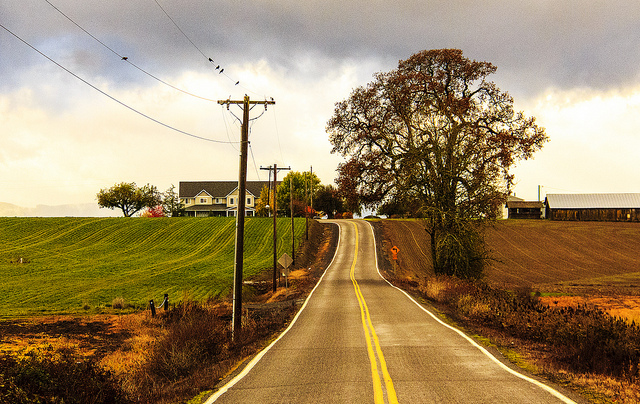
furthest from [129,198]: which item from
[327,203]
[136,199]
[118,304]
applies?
[118,304]

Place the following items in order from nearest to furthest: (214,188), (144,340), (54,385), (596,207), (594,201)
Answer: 1. (54,385)
2. (144,340)
3. (596,207)
4. (594,201)
5. (214,188)

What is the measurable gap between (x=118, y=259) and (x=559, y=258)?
5452cm

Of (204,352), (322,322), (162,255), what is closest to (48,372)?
(204,352)

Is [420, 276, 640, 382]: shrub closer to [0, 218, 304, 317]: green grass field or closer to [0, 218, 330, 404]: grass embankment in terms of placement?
[0, 218, 330, 404]: grass embankment

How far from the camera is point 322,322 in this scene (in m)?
19.3

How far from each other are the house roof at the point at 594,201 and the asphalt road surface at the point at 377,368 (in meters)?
88.7

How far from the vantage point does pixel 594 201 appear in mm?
95812

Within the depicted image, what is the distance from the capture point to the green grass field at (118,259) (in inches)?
1351

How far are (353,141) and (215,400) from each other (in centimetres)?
3291

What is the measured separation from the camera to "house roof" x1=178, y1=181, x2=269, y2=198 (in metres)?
121

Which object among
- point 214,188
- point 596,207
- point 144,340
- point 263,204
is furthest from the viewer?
point 214,188

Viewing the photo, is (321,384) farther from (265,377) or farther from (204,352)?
(204,352)

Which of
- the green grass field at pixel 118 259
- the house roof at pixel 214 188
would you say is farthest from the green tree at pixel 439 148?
the house roof at pixel 214 188

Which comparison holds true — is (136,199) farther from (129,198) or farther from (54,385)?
(54,385)
